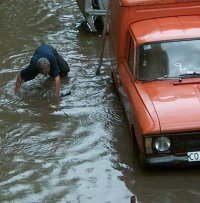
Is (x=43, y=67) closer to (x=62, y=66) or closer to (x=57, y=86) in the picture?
(x=57, y=86)

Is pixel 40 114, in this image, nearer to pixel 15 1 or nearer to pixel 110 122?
pixel 110 122

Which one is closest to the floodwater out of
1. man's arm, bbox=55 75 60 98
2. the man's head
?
man's arm, bbox=55 75 60 98

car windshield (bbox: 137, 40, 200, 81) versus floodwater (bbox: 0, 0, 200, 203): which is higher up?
car windshield (bbox: 137, 40, 200, 81)

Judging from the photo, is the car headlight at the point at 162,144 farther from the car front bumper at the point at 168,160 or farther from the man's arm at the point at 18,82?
the man's arm at the point at 18,82

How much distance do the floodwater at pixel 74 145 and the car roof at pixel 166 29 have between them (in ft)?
5.21

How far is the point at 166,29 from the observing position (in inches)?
338

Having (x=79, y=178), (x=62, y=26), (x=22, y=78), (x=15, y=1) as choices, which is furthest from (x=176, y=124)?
(x=15, y=1)

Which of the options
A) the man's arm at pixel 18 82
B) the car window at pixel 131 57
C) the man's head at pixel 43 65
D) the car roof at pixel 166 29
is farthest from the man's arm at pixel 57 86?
the car roof at pixel 166 29

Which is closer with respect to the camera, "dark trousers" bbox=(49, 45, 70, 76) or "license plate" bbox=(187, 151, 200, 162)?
"license plate" bbox=(187, 151, 200, 162)

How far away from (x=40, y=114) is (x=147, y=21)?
2542 mm

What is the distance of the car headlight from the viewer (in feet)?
23.3

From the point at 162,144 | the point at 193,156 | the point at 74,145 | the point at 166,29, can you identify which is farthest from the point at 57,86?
the point at 193,156

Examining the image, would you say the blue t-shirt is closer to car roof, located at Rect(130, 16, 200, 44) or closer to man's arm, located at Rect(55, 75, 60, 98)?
man's arm, located at Rect(55, 75, 60, 98)

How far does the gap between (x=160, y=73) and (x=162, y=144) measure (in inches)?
52.6
